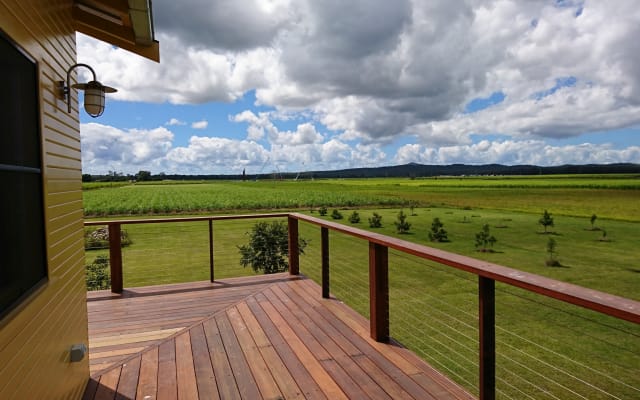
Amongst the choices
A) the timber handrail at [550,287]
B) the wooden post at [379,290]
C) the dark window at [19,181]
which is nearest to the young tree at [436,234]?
the wooden post at [379,290]

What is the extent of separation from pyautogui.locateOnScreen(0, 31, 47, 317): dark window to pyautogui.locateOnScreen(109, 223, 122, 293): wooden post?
261 centimetres

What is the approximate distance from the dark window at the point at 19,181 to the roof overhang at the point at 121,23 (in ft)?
2.75

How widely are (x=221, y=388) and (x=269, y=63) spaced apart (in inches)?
491

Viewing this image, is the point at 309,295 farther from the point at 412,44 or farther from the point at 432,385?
the point at 412,44

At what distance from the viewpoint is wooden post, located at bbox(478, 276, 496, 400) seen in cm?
172

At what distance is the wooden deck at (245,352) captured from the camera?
219 cm

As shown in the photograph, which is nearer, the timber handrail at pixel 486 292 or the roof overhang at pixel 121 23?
the timber handrail at pixel 486 292

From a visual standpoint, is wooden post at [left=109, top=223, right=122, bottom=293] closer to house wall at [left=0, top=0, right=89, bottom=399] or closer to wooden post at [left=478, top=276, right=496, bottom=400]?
house wall at [left=0, top=0, right=89, bottom=399]

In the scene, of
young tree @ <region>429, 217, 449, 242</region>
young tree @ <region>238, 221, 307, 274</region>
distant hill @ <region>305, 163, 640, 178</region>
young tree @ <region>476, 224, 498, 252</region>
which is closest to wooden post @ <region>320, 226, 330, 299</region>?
young tree @ <region>238, 221, 307, 274</region>

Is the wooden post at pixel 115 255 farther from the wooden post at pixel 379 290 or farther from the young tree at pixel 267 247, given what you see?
the young tree at pixel 267 247

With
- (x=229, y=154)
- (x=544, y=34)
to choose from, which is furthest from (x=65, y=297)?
(x=229, y=154)

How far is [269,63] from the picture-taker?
43.0 ft

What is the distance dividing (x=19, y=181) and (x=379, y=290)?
2223mm

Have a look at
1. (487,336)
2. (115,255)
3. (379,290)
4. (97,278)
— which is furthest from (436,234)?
(487,336)
